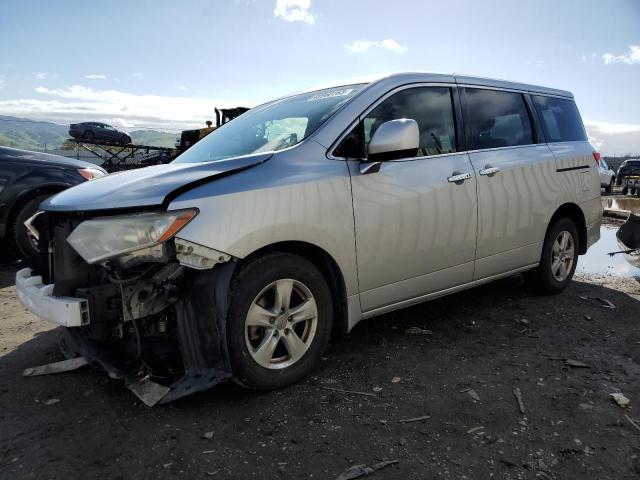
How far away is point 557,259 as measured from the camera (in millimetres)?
4715

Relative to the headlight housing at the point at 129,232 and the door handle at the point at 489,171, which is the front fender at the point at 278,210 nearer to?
the headlight housing at the point at 129,232

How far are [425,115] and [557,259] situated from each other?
7.35ft

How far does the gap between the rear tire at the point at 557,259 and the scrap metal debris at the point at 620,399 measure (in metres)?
1.91

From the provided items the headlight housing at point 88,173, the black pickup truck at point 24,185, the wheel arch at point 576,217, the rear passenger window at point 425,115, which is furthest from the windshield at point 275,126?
the headlight housing at point 88,173

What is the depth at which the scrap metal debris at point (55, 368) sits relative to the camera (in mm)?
3129

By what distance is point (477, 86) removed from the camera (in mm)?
3979

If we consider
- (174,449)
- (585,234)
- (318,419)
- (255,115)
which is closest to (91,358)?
(174,449)

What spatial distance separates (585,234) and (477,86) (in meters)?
2.09

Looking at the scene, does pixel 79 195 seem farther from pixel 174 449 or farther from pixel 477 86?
pixel 477 86

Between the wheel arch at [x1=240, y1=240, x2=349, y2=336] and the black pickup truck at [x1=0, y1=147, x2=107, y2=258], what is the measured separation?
406 cm

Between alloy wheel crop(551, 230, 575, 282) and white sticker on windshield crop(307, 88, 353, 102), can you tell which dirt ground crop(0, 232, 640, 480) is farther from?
white sticker on windshield crop(307, 88, 353, 102)

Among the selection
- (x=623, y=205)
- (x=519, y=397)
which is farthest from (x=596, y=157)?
(x=623, y=205)

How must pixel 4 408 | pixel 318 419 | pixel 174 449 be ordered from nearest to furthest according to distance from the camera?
pixel 174 449, pixel 318 419, pixel 4 408

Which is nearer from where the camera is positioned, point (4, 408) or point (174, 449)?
point (174, 449)
